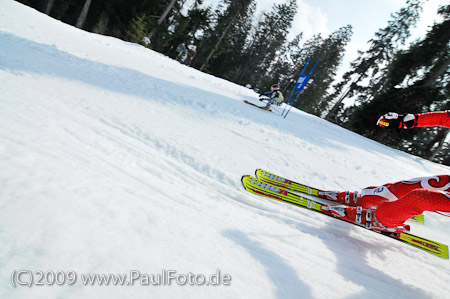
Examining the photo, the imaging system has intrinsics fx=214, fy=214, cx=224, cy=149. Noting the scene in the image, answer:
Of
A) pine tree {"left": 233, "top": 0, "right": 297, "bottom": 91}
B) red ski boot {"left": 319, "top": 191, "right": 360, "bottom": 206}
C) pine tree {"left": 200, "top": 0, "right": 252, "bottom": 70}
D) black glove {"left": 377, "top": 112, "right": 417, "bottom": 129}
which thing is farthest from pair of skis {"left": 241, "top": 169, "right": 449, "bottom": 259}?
pine tree {"left": 233, "top": 0, "right": 297, "bottom": 91}

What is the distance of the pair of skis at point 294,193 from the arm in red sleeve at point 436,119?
Answer: 1345 millimetres

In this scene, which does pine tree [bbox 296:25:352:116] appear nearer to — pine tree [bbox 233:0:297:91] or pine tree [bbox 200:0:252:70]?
pine tree [bbox 233:0:297:91]

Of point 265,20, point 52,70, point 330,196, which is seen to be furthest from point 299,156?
point 265,20

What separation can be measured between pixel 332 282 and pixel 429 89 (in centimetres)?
1368

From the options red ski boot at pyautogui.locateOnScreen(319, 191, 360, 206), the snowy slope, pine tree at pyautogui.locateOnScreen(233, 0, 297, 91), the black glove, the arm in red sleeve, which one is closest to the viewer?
the snowy slope

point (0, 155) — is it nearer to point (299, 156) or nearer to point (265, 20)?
point (299, 156)

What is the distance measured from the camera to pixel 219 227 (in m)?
2.02

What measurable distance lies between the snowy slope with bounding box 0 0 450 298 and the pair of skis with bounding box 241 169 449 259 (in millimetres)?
103

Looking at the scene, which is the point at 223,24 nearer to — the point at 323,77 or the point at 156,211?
the point at 323,77

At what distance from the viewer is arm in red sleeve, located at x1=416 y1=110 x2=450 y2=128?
2.43m

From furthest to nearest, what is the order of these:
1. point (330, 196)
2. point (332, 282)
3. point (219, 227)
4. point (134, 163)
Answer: point (330, 196)
point (134, 163)
point (219, 227)
point (332, 282)

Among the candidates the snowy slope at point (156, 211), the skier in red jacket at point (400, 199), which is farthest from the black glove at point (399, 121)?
the snowy slope at point (156, 211)

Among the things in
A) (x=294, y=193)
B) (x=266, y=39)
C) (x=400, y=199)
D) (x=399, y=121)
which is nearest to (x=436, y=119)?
(x=399, y=121)

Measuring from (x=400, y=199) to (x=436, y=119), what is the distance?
1.17 m
